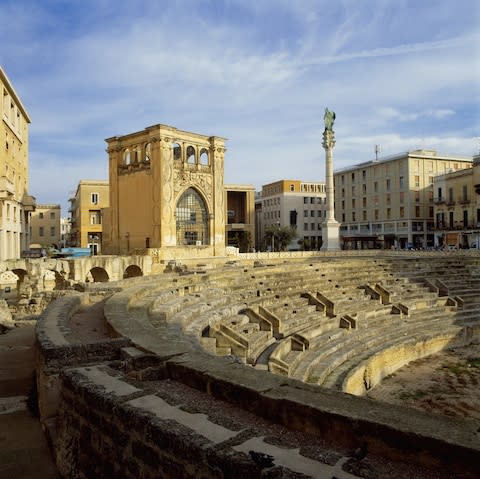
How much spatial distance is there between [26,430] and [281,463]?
397 cm

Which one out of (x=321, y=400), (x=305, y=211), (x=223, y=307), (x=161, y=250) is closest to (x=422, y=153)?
(x=305, y=211)

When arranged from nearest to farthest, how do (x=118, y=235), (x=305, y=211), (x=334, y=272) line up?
(x=334, y=272)
(x=118, y=235)
(x=305, y=211)

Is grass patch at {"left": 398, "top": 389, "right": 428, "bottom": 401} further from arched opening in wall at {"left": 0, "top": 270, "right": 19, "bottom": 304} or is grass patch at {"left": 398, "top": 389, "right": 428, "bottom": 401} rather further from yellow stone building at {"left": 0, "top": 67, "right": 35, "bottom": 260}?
arched opening in wall at {"left": 0, "top": 270, "right": 19, "bottom": 304}

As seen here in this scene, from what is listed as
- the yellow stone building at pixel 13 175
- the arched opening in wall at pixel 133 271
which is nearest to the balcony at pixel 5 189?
the yellow stone building at pixel 13 175

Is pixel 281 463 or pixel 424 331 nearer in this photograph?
pixel 281 463

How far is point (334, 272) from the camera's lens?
73.2ft

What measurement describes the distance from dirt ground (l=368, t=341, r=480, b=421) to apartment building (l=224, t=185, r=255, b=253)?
42137 millimetres

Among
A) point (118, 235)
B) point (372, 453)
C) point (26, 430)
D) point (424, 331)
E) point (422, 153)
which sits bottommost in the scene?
point (424, 331)

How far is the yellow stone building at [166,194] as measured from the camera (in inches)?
1283

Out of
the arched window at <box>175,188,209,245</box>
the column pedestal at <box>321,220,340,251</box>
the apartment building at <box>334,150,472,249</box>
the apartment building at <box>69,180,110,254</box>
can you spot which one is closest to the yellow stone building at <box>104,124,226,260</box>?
the arched window at <box>175,188,209,245</box>

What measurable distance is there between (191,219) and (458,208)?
28.9 meters

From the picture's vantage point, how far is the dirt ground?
37.0 feet

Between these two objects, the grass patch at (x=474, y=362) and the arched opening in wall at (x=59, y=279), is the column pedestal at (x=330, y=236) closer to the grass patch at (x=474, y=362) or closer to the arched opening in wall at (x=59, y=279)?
the arched opening in wall at (x=59, y=279)

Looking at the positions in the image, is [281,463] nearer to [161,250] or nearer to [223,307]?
[223,307]
